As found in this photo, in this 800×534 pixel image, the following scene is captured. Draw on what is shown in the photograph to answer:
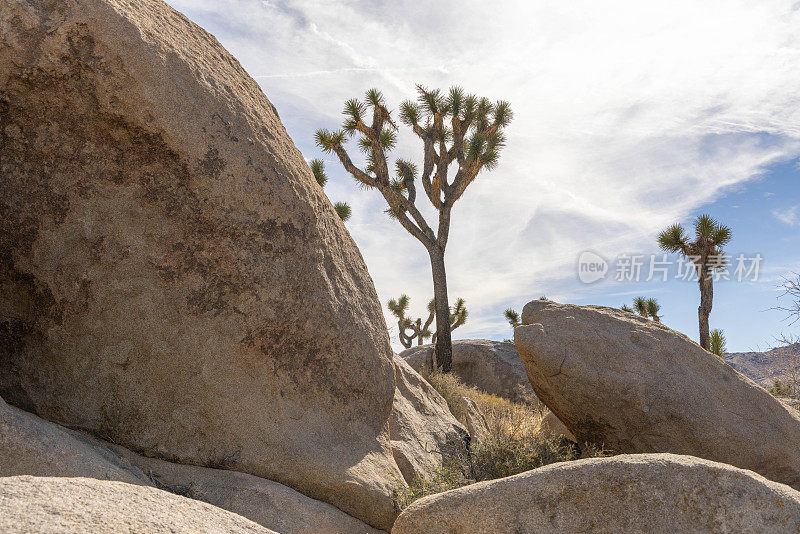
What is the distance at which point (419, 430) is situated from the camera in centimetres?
599

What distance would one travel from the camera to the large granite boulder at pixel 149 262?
4.04 metres

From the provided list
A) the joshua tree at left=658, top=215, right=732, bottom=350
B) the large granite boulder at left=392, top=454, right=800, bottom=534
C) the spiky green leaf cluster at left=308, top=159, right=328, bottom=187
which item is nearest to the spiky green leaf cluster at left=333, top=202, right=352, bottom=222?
the spiky green leaf cluster at left=308, top=159, right=328, bottom=187

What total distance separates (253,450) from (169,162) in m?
→ 2.26

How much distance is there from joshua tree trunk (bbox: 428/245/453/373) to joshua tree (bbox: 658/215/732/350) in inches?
320

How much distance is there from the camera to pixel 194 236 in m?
4.35

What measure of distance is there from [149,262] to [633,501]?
3.59m

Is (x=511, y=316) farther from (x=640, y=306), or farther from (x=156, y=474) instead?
(x=156, y=474)

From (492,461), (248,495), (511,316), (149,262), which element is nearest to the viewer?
(248,495)

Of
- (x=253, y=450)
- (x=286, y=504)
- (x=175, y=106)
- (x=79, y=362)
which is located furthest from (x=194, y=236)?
(x=286, y=504)

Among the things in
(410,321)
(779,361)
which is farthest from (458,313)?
(779,361)

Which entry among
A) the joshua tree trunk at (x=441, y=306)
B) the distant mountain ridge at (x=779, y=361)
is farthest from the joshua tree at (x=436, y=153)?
the distant mountain ridge at (x=779, y=361)

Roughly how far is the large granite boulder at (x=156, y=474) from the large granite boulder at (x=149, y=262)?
0.14 meters

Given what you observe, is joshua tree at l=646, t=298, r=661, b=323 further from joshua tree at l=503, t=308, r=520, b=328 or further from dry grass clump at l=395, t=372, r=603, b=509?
dry grass clump at l=395, t=372, r=603, b=509

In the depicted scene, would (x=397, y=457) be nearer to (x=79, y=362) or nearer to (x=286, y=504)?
(x=286, y=504)
